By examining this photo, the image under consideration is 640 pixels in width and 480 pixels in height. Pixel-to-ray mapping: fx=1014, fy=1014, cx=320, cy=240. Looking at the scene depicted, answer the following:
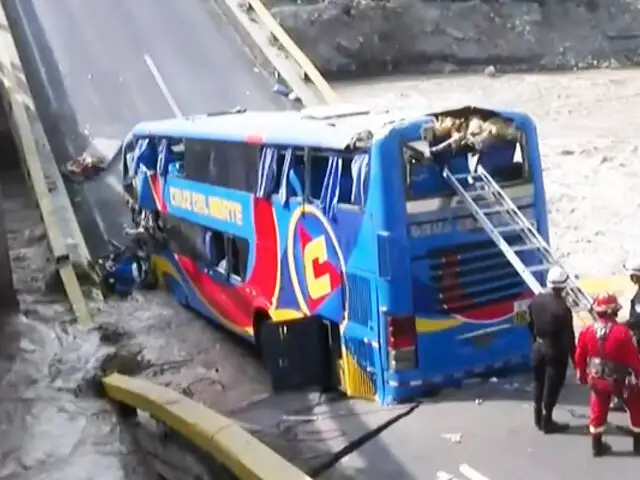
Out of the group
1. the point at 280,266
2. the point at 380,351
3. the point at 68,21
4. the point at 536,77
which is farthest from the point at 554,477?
the point at 536,77

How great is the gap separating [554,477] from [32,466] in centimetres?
495

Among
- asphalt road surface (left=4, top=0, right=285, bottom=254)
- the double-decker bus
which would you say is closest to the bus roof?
the double-decker bus

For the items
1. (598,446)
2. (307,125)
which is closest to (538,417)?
(598,446)

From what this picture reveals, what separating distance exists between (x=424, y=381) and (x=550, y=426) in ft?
3.97

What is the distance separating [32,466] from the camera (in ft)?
31.0

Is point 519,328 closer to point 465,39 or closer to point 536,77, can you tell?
point 536,77

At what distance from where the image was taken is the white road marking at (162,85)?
19.4 m

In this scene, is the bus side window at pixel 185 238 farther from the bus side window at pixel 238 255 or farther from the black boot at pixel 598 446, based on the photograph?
the black boot at pixel 598 446

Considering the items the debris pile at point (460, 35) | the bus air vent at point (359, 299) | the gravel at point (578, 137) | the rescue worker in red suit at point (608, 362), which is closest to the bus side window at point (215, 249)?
the bus air vent at point (359, 299)

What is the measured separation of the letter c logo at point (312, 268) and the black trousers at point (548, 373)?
7.26ft

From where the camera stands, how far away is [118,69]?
816 inches

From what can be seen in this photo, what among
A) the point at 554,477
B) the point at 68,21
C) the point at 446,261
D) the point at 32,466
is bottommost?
the point at 32,466

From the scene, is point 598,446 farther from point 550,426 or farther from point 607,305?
point 607,305

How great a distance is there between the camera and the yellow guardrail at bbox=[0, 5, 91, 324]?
43.2 ft
